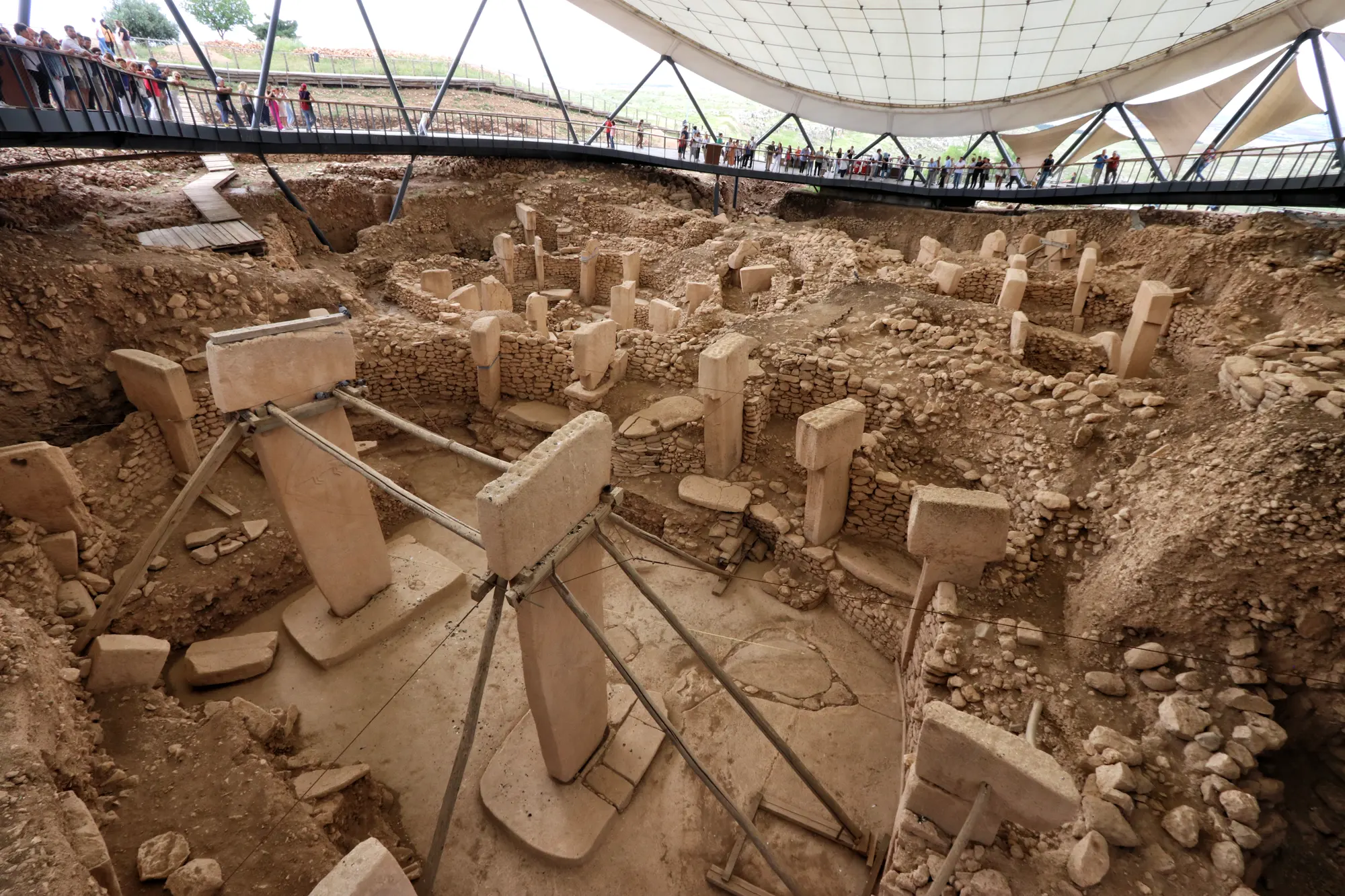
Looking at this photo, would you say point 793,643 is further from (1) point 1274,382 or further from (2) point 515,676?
(1) point 1274,382

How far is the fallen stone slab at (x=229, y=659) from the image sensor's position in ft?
17.5

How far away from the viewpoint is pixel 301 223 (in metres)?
15.0

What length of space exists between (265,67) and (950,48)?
1996 centimetres

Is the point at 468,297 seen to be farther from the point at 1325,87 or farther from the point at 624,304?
the point at 1325,87

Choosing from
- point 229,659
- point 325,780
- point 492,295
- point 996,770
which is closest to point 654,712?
point 996,770

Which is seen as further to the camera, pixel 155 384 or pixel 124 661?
pixel 155 384

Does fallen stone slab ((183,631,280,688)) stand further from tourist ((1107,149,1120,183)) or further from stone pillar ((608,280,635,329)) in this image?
tourist ((1107,149,1120,183))

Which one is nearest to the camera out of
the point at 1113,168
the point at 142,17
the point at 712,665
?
the point at 712,665

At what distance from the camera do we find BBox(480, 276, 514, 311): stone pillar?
1306cm

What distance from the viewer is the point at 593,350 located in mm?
7719

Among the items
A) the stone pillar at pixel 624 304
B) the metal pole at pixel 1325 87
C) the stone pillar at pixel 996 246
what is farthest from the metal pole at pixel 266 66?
the metal pole at pixel 1325 87

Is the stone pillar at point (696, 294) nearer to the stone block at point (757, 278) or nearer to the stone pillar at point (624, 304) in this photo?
the stone block at point (757, 278)

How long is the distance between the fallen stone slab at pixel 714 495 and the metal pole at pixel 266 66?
1520 cm

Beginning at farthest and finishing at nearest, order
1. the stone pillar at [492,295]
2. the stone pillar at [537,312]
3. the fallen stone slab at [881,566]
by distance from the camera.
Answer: the stone pillar at [492,295], the stone pillar at [537,312], the fallen stone slab at [881,566]
